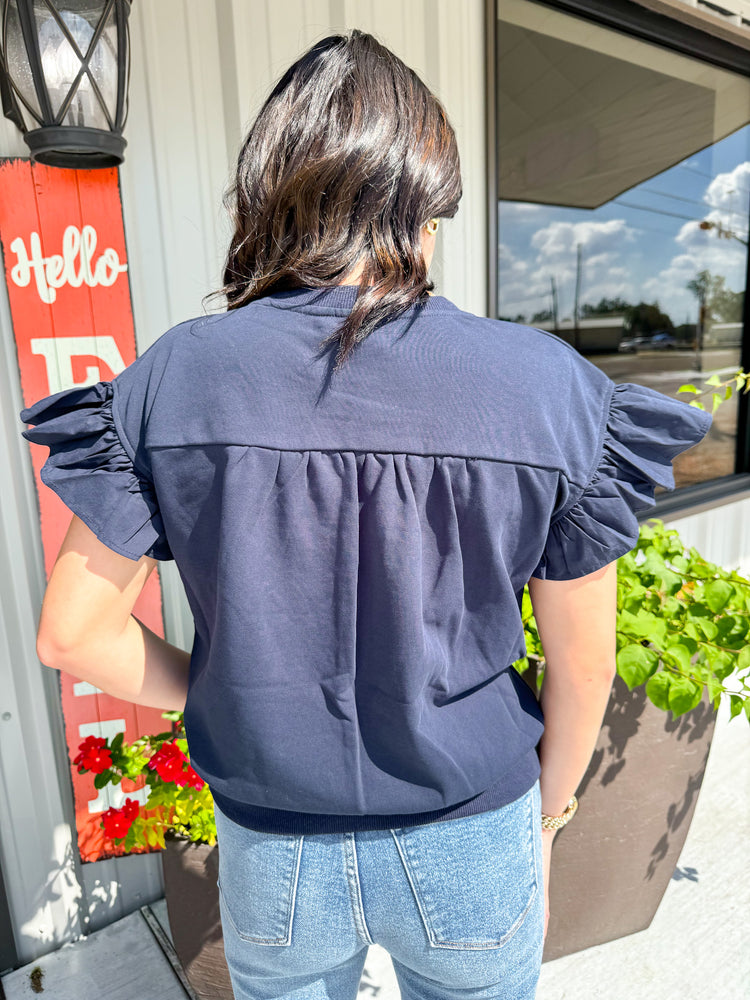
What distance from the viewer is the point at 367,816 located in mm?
845

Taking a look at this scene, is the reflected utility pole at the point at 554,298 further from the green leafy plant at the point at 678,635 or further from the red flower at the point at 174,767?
the red flower at the point at 174,767

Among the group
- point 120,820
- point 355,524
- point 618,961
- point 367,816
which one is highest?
point 355,524

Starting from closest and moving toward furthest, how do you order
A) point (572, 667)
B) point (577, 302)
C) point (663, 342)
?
point (572, 667) < point (577, 302) < point (663, 342)

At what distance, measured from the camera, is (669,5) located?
278cm

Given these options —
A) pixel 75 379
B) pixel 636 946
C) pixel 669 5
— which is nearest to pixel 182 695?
pixel 75 379

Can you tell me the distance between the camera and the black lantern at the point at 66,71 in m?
1.43

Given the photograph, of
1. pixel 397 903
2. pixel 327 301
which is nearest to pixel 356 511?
pixel 327 301

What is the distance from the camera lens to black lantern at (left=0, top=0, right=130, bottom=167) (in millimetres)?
1426

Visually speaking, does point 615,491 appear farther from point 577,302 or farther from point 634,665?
point 577,302

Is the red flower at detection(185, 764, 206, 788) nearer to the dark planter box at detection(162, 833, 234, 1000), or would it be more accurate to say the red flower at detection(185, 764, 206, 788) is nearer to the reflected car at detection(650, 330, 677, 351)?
the dark planter box at detection(162, 833, 234, 1000)

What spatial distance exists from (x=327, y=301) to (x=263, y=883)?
682 mm

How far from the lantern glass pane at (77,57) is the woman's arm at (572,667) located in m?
1.33

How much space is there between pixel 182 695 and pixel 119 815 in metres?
0.83

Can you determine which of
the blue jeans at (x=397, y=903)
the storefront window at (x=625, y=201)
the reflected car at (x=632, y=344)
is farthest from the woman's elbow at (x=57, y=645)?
the reflected car at (x=632, y=344)
